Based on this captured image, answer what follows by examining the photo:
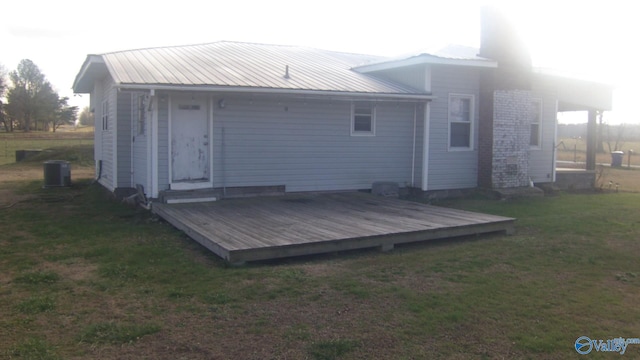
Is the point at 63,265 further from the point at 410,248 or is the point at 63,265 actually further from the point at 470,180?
the point at 470,180

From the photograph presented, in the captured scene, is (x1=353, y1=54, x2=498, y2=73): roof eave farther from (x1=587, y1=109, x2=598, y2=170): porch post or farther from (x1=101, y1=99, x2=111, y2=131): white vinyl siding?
(x1=101, y1=99, x2=111, y2=131): white vinyl siding

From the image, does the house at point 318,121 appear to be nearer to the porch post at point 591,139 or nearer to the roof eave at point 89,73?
the roof eave at point 89,73

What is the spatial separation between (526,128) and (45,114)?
5751 centimetres

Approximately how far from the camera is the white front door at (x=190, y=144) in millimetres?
11250

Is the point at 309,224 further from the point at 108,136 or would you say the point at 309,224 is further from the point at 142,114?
the point at 108,136

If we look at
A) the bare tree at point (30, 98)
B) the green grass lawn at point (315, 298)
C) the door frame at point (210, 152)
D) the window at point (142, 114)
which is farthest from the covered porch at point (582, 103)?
the bare tree at point (30, 98)

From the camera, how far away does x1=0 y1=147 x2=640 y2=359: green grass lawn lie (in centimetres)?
457

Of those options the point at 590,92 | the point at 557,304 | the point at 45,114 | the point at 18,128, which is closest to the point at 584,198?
the point at 590,92

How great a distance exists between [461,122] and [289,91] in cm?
471

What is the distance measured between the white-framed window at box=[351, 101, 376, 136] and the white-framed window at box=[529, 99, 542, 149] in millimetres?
4598

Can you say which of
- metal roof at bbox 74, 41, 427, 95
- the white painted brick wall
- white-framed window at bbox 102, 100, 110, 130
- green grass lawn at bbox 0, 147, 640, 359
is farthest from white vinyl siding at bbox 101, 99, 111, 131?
the white painted brick wall

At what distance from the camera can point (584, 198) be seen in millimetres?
14367

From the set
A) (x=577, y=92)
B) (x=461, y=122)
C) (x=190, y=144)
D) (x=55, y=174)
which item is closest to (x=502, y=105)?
(x=461, y=122)

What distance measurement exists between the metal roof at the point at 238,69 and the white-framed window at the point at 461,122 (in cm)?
Answer: 128
